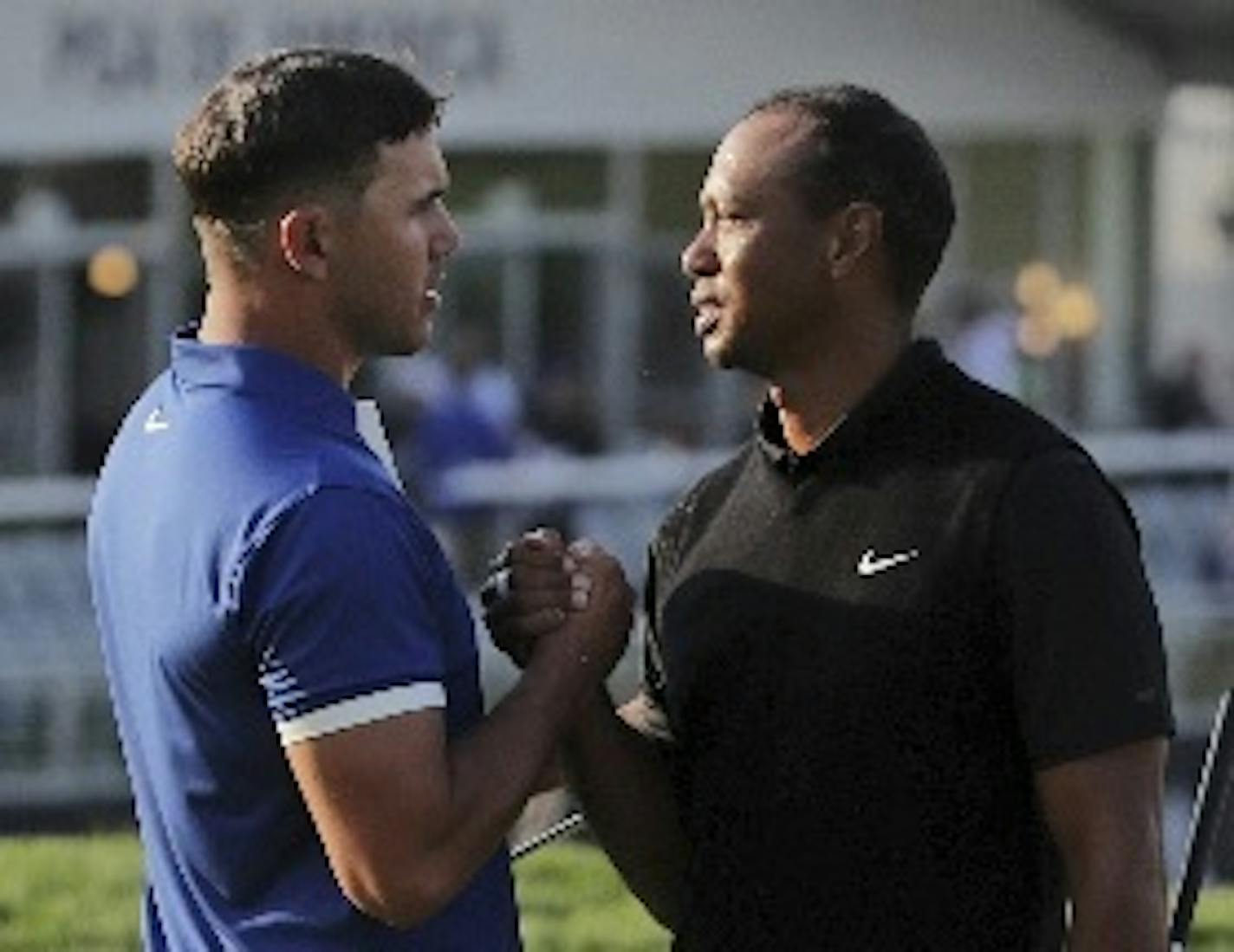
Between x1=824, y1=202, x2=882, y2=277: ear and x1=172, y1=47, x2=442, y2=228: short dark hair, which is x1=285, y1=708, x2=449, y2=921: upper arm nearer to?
x1=172, y1=47, x2=442, y2=228: short dark hair

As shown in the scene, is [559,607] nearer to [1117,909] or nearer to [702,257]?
[702,257]

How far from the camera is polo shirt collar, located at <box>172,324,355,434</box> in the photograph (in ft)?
15.3

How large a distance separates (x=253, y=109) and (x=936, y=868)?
1.04 meters

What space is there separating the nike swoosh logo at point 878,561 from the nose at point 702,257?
37 centimetres

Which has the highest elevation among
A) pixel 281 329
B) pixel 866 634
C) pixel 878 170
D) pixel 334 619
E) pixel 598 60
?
pixel 878 170

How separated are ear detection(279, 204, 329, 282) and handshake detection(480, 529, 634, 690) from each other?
0.38 meters

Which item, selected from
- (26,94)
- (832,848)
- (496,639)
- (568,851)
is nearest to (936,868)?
(832,848)

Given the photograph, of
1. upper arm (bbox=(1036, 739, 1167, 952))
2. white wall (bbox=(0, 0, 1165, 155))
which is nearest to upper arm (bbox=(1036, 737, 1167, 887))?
upper arm (bbox=(1036, 739, 1167, 952))

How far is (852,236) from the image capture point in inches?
197

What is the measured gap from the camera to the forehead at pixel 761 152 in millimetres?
5008

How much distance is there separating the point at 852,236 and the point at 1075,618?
21.3 inches

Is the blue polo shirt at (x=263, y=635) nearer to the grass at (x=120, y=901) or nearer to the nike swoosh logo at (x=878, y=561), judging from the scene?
the nike swoosh logo at (x=878, y=561)

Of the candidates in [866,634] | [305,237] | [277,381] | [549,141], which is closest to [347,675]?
[277,381]

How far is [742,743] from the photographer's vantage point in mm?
4926
